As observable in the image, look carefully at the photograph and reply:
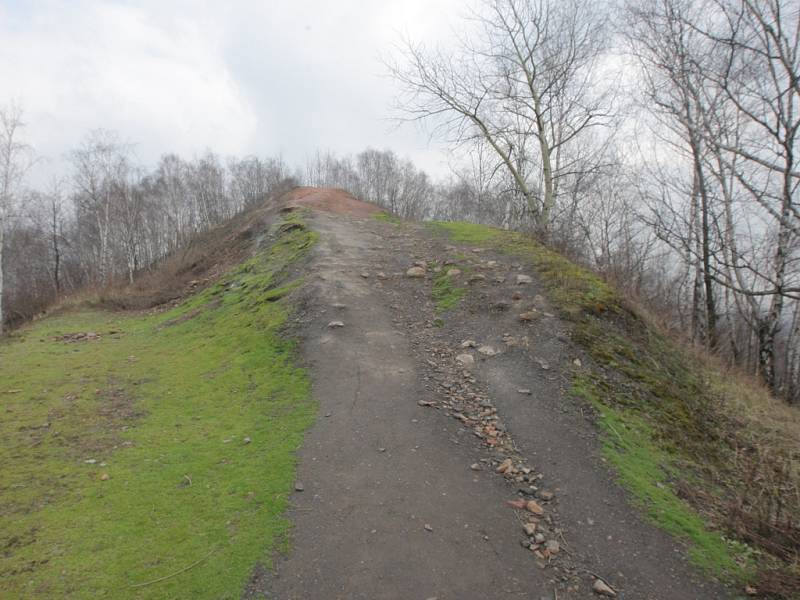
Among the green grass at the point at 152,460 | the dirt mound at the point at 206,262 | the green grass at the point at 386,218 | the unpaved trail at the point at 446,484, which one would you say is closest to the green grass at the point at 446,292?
the unpaved trail at the point at 446,484

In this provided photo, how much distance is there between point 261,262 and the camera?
13.3 metres

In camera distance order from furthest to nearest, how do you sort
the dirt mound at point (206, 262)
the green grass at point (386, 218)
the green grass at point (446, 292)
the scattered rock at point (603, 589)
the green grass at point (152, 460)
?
the green grass at point (386, 218), the dirt mound at point (206, 262), the green grass at point (446, 292), the green grass at point (152, 460), the scattered rock at point (603, 589)

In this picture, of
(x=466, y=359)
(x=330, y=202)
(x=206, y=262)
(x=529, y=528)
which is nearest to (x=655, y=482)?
(x=529, y=528)

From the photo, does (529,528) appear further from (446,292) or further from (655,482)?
(446,292)

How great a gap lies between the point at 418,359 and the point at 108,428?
4222mm

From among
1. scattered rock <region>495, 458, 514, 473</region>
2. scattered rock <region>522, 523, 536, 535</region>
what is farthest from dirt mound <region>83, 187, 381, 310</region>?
scattered rock <region>522, 523, 536, 535</region>

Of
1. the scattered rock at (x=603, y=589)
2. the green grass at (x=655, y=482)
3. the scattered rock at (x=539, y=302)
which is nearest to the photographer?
the scattered rock at (x=603, y=589)

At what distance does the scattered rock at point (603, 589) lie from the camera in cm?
308

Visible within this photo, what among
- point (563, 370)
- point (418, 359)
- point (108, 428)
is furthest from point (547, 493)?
point (108, 428)

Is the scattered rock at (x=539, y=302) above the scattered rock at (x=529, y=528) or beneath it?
above

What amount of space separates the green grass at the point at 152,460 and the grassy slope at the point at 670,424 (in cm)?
340

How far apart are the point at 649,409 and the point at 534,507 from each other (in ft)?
8.84

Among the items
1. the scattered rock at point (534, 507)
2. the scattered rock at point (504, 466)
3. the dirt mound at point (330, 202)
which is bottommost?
the scattered rock at point (534, 507)

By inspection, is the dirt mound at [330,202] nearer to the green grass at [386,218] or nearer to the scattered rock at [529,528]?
the green grass at [386,218]
